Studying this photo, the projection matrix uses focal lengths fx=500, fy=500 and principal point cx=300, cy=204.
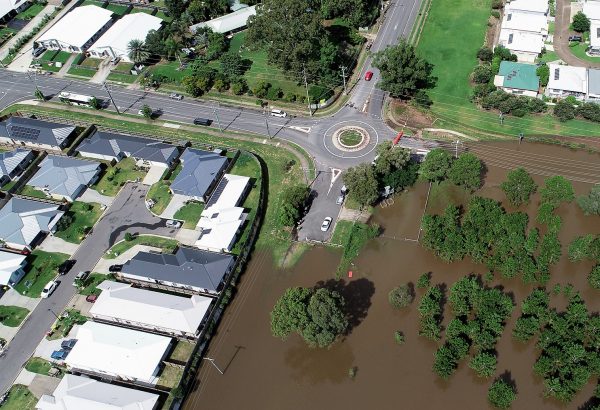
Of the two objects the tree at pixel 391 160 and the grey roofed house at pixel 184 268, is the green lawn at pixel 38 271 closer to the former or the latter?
the grey roofed house at pixel 184 268

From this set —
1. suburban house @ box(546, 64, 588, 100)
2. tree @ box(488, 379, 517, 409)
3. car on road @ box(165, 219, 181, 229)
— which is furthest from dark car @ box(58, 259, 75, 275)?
suburban house @ box(546, 64, 588, 100)

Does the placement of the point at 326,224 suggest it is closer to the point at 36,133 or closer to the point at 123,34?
the point at 36,133


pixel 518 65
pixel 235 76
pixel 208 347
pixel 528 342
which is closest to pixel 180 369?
pixel 208 347

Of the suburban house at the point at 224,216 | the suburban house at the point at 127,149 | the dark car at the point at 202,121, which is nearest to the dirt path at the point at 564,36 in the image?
the suburban house at the point at 224,216

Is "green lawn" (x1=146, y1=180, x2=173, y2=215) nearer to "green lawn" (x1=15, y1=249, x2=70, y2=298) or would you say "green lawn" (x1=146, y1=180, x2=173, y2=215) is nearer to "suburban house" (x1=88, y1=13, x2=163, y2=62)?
"green lawn" (x1=15, y1=249, x2=70, y2=298)

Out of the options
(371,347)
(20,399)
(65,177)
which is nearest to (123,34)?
(65,177)

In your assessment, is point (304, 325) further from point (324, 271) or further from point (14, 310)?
point (14, 310)
